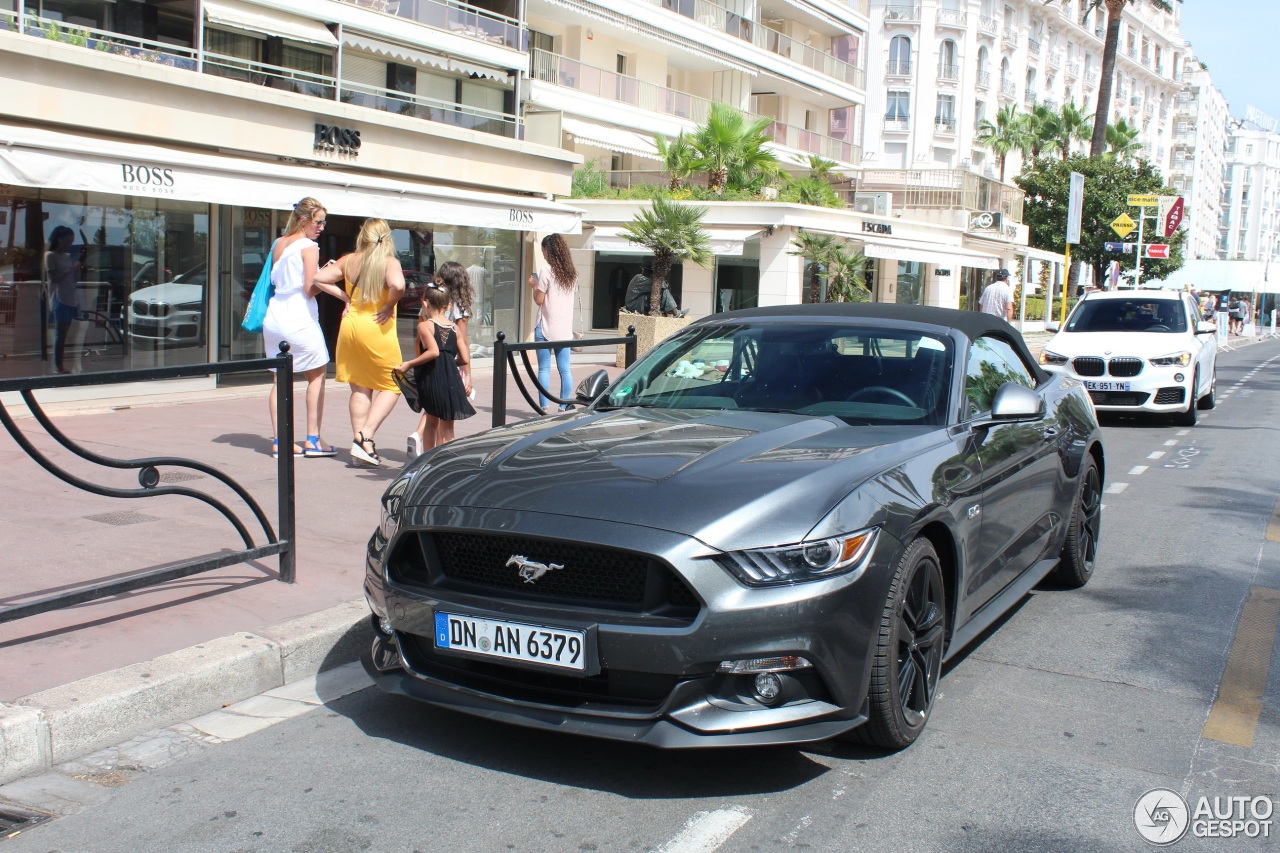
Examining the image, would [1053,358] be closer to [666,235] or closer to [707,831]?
[666,235]

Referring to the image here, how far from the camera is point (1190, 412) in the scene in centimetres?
1527

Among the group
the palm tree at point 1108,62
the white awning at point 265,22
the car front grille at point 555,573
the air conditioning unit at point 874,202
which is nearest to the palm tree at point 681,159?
the white awning at point 265,22

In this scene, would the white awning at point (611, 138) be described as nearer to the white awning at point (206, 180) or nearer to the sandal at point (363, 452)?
the white awning at point (206, 180)

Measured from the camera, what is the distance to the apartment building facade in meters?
12.3

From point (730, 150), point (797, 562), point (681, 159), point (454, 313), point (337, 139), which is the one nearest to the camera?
point (797, 562)

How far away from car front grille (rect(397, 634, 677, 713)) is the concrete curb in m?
0.91

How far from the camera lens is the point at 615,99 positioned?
108 ft

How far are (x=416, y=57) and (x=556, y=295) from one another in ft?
43.3

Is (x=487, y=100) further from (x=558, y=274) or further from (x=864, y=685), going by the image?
(x=864, y=685)

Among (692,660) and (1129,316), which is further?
(1129,316)

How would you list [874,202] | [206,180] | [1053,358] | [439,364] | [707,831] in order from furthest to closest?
[874,202]
[1053,358]
[206,180]
[439,364]
[707,831]

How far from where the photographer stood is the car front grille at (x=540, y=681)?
3572 mm

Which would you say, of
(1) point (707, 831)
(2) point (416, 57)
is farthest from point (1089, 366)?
(2) point (416, 57)

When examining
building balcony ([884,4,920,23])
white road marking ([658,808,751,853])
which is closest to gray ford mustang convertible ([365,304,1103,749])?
white road marking ([658,808,751,853])
